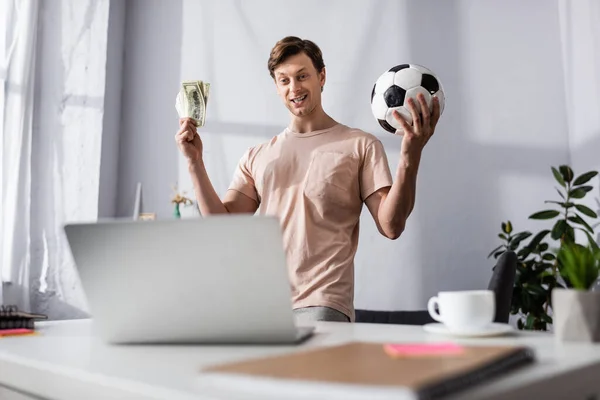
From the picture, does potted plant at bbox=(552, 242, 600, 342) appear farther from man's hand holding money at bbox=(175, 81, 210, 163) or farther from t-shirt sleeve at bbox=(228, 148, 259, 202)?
t-shirt sleeve at bbox=(228, 148, 259, 202)

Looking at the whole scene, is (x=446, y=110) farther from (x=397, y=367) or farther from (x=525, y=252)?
(x=397, y=367)

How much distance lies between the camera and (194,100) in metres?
1.72

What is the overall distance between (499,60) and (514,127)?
0.34 m

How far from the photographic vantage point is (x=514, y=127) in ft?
9.53

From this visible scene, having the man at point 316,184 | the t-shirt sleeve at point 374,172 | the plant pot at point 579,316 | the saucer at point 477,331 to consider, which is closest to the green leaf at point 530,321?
the man at point 316,184

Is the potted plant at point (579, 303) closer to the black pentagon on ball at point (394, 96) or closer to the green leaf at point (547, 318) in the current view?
the black pentagon on ball at point (394, 96)

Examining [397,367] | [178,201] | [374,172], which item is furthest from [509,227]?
[397,367]

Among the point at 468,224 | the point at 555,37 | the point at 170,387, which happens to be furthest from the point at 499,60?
the point at 170,387

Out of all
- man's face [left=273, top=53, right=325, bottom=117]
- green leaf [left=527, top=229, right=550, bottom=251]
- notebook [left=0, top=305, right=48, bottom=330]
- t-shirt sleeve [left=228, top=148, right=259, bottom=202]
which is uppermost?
man's face [left=273, top=53, right=325, bottom=117]

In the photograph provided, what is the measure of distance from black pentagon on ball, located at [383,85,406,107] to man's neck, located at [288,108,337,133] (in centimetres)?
28

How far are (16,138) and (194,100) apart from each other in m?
2.48

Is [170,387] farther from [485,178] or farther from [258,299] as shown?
[485,178]

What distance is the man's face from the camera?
1938mm

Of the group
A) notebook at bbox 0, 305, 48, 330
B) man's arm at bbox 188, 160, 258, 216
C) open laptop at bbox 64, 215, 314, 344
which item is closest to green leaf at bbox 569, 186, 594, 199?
man's arm at bbox 188, 160, 258, 216
